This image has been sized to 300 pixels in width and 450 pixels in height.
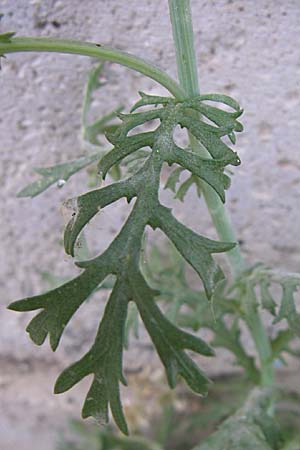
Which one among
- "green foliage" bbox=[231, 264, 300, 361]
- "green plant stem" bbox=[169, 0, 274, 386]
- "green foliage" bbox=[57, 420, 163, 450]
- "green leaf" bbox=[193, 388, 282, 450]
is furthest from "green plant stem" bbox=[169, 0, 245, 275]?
"green foliage" bbox=[57, 420, 163, 450]

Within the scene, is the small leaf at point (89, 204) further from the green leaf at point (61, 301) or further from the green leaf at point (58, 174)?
the green leaf at point (58, 174)

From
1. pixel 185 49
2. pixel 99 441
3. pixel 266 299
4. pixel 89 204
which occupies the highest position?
pixel 185 49

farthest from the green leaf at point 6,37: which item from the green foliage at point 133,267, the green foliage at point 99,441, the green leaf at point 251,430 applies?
the green foliage at point 99,441

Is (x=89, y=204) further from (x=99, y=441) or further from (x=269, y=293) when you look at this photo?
(x=99, y=441)

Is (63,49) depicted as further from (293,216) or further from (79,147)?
(293,216)

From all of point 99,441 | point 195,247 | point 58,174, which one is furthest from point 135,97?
point 99,441

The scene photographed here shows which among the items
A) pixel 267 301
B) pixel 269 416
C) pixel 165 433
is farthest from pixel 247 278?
pixel 165 433
